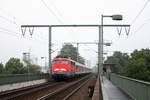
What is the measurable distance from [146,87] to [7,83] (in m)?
13.1

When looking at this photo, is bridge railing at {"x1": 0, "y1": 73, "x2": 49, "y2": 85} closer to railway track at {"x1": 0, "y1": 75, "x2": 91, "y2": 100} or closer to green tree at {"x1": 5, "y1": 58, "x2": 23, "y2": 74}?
railway track at {"x1": 0, "y1": 75, "x2": 91, "y2": 100}

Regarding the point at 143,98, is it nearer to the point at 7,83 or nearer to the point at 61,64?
the point at 7,83

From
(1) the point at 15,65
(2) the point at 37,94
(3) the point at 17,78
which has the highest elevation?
(1) the point at 15,65

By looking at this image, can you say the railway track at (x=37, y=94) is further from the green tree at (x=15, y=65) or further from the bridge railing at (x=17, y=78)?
the green tree at (x=15, y=65)

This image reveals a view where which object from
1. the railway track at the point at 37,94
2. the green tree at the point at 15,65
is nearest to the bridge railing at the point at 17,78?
the railway track at the point at 37,94

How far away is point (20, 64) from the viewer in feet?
305

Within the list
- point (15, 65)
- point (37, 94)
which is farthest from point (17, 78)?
point (15, 65)

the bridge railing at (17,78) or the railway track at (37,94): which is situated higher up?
the bridge railing at (17,78)

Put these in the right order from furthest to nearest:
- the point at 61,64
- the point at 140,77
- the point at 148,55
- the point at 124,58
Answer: the point at 124,58
the point at 148,55
the point at 140,77
the point at 61,64

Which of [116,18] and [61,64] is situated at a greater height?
[116,18]

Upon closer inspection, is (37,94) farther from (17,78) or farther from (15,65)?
(15,65)

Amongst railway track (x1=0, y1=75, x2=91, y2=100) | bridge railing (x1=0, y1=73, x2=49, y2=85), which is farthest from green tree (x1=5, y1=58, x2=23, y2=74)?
railway track (x1=0, y1=75, x2=91, y2=100)

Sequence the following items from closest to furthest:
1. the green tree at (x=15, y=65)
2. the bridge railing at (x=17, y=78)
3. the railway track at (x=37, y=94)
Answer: the railway track at (x=37, y=94) → the bridge railing at (x=17, y=78) → the green tree at (x=15, y=65)

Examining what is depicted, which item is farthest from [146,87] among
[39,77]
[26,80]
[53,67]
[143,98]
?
[53,67]
